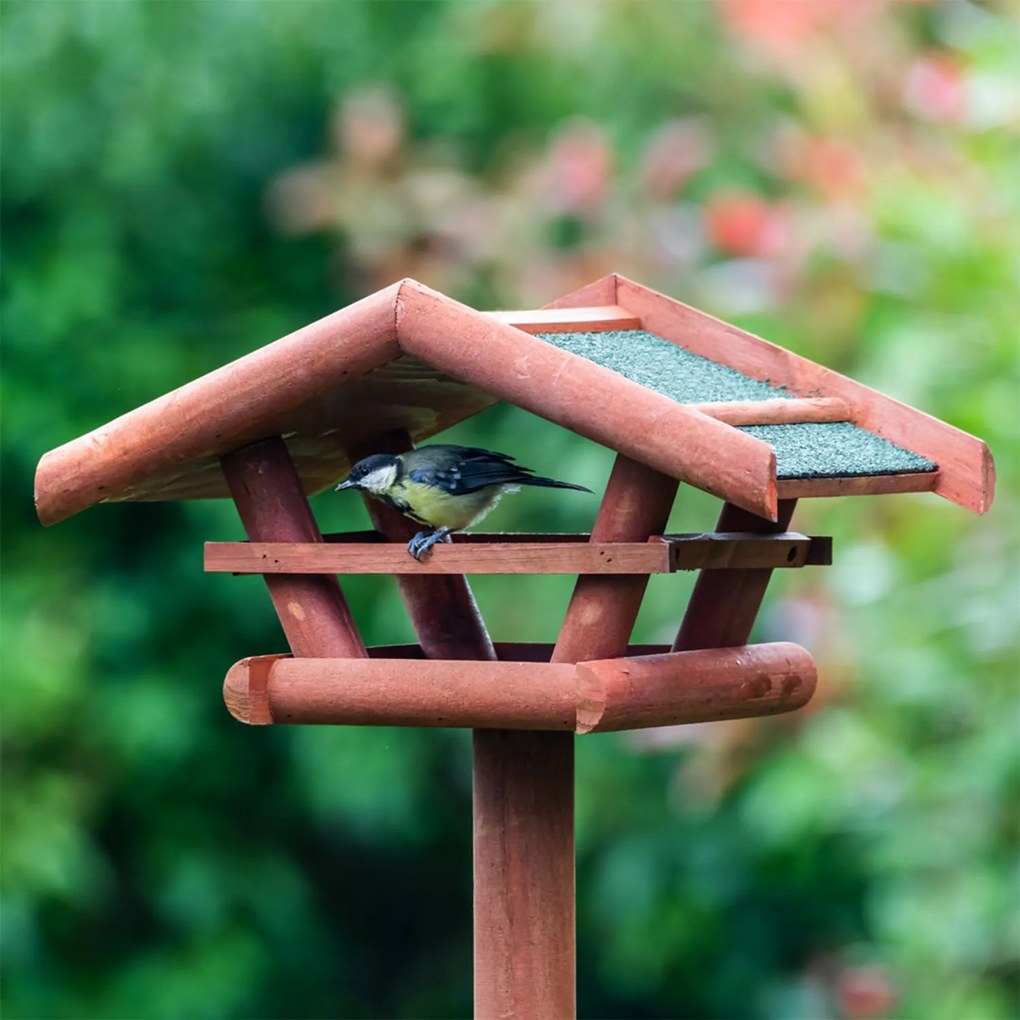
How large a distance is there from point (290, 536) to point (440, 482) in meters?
0.22

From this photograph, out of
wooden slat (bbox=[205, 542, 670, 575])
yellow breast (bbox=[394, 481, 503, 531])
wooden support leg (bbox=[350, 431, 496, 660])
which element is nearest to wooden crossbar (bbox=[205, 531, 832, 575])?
wooden slat (bbox=[205, 542, 670, 575])

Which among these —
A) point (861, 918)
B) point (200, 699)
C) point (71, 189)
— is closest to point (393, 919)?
point (200, 699)

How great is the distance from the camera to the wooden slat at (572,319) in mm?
2477

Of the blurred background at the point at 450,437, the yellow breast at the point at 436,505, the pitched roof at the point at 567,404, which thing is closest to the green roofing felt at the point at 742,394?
the pitched roof at the point at 567,404

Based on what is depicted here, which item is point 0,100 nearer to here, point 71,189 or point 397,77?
point 71,189

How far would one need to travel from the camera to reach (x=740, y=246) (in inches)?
198

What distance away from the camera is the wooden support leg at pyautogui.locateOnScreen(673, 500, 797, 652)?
253cm

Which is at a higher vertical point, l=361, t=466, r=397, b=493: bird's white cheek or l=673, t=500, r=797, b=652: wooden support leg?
l=361, t=466, r=397, b=493: bird's white cheek

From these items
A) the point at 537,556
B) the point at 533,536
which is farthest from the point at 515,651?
the point at 537,556

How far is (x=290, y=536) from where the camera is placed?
241 centimetres

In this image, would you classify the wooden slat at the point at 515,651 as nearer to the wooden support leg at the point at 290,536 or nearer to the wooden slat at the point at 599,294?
the wooden support leg at the point at 290,536

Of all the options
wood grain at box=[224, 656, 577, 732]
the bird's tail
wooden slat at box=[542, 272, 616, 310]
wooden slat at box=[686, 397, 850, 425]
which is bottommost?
wood grain at box=[224, 656, 577, 732]

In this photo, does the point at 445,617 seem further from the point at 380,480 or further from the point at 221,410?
the point at 221,410

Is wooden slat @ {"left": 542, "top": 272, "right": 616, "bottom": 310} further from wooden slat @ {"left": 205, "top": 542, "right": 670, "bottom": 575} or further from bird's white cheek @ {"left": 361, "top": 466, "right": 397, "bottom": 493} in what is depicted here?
wooden slat @ {"left": 205, "top": 542, "right": 670, "bottom": 575}
